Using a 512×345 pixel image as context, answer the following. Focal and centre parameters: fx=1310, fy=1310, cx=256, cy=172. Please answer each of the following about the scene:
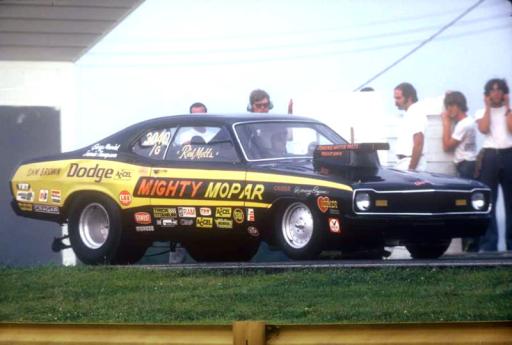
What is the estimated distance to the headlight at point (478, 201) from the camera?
6.68 metres

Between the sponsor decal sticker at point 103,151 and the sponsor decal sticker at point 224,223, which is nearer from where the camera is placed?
the sponsor decal sticker at point 224,223

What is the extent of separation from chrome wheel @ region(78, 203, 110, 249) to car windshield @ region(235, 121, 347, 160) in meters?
0.84

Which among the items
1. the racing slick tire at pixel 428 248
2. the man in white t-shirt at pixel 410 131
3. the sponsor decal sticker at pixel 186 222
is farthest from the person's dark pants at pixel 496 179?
the sponsor decal sticker at pixel 186 222

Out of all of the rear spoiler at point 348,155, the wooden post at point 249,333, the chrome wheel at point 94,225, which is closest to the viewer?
the wooden post at point 249,333

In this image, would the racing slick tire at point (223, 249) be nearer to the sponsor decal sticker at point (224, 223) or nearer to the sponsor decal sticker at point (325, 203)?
the sponsor decal sticker at point (224, 223)

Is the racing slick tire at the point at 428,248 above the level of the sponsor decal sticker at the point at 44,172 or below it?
below

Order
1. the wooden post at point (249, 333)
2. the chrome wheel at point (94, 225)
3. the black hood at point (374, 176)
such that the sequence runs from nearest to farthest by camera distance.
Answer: the wooden post at point (249, 333) < the black hood at point (374, 176) < the chrome wheel at point (94, 225)

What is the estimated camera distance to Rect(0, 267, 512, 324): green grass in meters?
6.19

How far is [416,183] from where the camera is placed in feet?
22.0

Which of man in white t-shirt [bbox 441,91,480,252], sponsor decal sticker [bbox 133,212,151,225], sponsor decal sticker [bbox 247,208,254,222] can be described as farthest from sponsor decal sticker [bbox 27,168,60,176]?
man in white t-shirt [bbox 441,91,480,252]

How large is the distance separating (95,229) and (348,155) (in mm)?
1433

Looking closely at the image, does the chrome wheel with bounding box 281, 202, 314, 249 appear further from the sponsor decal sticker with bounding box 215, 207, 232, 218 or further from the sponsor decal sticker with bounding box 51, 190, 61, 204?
the sponsor decal sticker with bounding box 51, 190, 61, 204

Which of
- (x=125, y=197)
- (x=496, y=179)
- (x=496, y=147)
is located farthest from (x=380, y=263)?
(x=125, y=197)

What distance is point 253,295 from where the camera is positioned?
645 centimetres
